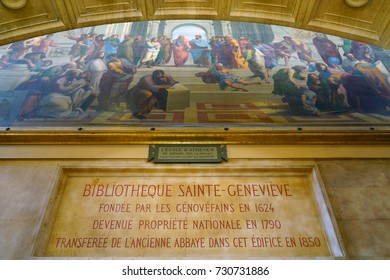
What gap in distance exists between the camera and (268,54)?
7230 mm

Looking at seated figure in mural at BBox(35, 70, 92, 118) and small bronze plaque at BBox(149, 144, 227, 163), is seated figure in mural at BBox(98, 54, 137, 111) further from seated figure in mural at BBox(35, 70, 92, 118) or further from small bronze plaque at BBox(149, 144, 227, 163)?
small bronze plaque at BBox(149, 144, 227, 163)

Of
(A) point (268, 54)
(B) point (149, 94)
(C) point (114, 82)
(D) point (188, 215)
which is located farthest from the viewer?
(A) point (268, 54)

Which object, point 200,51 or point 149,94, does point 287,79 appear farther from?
point 149,94

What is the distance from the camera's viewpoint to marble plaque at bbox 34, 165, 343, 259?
3.77 m

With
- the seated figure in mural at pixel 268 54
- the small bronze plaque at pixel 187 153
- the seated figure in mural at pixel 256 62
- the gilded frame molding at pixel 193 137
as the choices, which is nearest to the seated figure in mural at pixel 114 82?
the gilded frame molding at pixel 193 137

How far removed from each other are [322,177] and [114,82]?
402 cm

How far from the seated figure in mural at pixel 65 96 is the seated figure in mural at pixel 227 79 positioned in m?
2.47

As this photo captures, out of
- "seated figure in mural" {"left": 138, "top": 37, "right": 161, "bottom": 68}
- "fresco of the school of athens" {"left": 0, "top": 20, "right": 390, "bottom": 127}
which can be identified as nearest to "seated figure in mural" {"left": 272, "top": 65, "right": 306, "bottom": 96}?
"fresco of the school of athens" {"left": 0, "top": 20, "right": 390, "bottom": 127}

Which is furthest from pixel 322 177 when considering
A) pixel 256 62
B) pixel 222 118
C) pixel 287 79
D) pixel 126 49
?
pixel 126 49

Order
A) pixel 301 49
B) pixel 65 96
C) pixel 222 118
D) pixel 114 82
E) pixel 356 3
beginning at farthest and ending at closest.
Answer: pixel 301 49 → pixel 114 82 → pixel 65 96 → pixel 222 118 → pixel 356 3

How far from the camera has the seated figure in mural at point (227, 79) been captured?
627 cm

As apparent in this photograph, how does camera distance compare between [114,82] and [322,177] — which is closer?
[322,177]

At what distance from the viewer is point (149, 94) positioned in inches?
234

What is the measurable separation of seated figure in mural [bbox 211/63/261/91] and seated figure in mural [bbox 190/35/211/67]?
0.37 m
